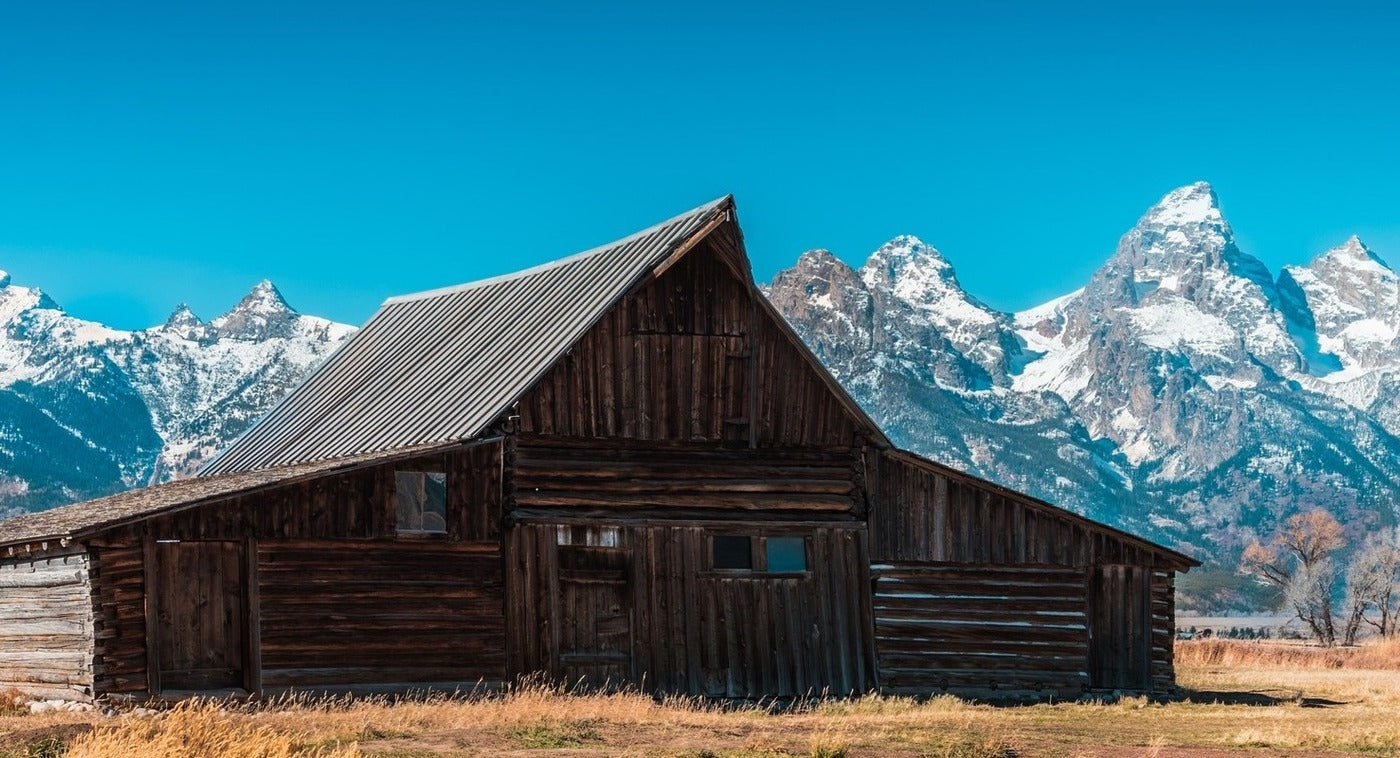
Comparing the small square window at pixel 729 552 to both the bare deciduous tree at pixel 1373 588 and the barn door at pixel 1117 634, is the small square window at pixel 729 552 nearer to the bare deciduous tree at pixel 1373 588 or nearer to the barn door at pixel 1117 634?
the barn door at pixel 1117 634

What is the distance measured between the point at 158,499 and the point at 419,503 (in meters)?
4.38

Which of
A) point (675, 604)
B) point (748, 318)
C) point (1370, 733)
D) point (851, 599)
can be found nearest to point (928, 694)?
point (851, 599)

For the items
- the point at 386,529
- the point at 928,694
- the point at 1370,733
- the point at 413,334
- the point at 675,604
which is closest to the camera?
the point at 1370,733

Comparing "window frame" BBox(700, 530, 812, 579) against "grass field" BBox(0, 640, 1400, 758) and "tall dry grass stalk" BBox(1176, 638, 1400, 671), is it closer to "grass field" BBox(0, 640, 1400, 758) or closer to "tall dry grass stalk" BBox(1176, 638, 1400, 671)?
"grass field" BBox(0, 640, 1400, 758)

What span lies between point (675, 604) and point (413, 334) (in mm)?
10016

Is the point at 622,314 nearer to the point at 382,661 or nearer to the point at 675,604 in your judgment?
the point at 675,604

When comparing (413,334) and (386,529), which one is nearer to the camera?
(386,529)

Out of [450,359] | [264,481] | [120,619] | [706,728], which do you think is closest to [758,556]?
[450,359]

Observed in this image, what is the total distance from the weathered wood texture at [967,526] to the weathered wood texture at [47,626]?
13257mm

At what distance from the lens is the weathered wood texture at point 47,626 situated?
90.7 ft

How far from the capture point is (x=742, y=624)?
3222 centimetres

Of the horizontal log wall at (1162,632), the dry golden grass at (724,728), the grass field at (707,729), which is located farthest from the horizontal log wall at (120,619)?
the horizontal log wall at (1162,632)

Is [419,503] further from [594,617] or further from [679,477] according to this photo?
[679,477]

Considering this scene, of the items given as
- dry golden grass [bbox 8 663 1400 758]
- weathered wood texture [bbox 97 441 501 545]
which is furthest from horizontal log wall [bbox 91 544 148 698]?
dry golden grass [bbox 8 663 1400 758]
